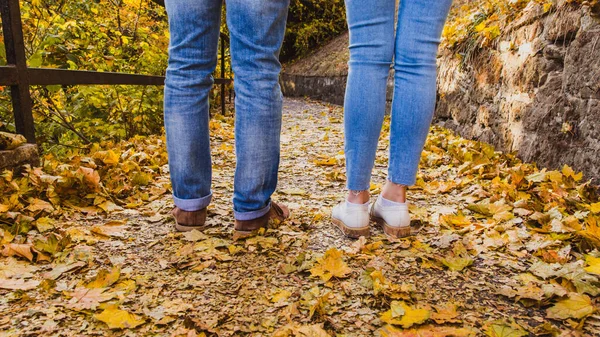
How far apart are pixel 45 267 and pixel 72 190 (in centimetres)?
66

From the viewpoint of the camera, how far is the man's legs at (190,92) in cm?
140

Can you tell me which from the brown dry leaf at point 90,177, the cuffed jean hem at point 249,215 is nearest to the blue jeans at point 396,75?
the cuffed jean hem at point 249,215

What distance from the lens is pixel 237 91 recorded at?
1.46 metres

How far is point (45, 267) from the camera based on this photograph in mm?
1301

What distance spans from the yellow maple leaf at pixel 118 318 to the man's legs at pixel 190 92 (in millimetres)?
571

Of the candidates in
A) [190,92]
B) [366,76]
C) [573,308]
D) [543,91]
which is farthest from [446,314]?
[543,91]

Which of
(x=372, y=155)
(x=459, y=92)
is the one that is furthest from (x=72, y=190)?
(x=459, y=92)

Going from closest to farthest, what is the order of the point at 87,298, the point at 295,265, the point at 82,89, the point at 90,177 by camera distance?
1. the point at 87,298
2. the point at 295,265
3. the point at 90,177
4. the point at 82,89

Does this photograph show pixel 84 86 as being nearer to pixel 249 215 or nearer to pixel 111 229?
pixel 111 229

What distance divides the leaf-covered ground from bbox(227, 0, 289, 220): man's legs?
225mm

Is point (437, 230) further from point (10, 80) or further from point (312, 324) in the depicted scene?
point (10, 80)

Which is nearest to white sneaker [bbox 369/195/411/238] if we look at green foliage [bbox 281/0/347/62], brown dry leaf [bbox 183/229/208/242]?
brown dry leaf [bbox 183/229/208/242]

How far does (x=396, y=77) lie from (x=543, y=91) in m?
1.35

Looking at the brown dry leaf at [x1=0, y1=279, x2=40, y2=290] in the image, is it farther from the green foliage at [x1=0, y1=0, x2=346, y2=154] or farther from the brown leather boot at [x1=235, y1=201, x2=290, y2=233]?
the green foliage at [x1=0, y1=0, x2=346, y2=154]
